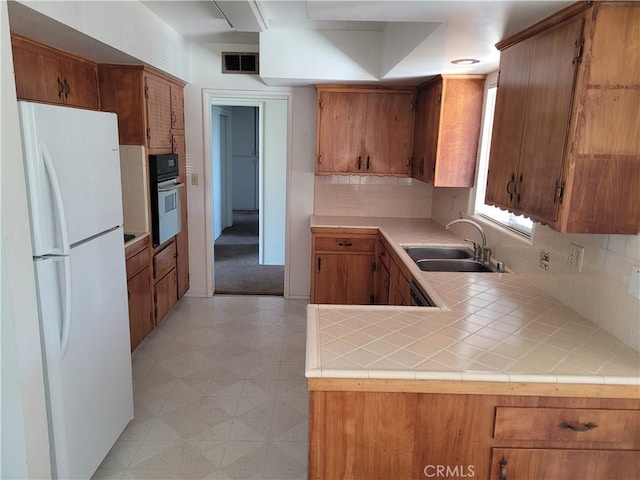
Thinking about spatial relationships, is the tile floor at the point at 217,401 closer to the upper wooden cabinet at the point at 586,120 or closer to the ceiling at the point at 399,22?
the upper wooden cabinet at the point at 586,120

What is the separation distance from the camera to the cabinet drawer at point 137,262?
3.17 meters

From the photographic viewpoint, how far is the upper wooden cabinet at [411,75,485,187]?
3260 millimetres

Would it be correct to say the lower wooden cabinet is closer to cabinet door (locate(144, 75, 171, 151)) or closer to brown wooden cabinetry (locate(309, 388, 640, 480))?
cabinet door (locate(144, 75, 171, 151))

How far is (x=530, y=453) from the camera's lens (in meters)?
1.54

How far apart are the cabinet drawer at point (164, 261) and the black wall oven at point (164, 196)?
4.9 inches

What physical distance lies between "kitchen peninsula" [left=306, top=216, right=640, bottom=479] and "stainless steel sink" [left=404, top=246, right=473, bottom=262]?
1571 millimetres

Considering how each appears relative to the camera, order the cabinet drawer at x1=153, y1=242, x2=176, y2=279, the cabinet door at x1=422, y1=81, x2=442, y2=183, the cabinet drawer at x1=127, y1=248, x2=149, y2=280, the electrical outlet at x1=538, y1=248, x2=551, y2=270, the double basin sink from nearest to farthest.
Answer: the electrical outlet at x1=538, y1=248, x2=551, y2=270 → the double basin sink → the cabinet drawer at x1=127, y1=248, x2=149, y2=280 → the cabinet door at x1=422, y1=81, x2=442, y2=183 → the cabinet drawer at x1=153, y1=242, x2=176, y2=279

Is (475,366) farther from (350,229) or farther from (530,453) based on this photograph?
(350,229)

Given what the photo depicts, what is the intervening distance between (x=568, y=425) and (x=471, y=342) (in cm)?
40

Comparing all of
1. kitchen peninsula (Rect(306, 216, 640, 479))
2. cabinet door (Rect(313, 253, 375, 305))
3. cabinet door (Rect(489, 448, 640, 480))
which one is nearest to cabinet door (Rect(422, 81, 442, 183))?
cabinet door (Rect(313, 253, 375, 305))

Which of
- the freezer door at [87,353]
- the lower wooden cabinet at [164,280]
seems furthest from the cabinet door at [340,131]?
the freezer door at [87,353]

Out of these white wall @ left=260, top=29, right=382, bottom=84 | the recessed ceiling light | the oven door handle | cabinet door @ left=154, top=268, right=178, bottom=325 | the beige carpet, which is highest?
white wall @ left=260, top=29, right=382, bottom=84

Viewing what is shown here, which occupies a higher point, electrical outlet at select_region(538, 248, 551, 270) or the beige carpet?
electrical outlet at select_region(538, 248, 551, 270)

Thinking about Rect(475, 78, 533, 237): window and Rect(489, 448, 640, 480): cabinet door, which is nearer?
Rect(489, 448, 640, 480): cabinet door
